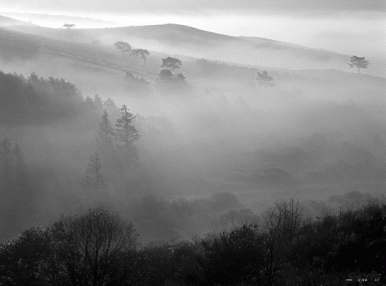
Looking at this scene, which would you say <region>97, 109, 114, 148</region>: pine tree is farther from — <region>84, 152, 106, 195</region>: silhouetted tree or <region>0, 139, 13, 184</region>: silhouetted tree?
<region>0, 139, 13, 184</region>: silhouetted tree

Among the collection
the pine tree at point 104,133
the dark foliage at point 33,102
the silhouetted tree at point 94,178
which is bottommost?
the silhouetted tree at point 94,178

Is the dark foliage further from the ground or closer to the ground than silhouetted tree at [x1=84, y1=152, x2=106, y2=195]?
further from the ground

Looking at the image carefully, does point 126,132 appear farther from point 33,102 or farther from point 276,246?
point 276,246

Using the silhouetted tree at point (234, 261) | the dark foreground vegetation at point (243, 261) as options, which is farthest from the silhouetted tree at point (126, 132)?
the silhouetted tree at point (234, 261)

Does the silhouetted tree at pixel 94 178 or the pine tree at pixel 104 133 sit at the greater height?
the pine tree at pixel 104 133

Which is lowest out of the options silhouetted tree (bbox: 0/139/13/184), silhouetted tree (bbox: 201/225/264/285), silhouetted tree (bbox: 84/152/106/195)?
silhouetted tree (bbox: 201/225/264/285)

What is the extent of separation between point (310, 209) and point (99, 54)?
343 feet

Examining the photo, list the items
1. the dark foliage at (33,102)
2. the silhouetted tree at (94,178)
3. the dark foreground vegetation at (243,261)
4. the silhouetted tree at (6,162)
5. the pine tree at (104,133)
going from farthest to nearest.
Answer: the dark foliage at (33,102)
the pine tree at (104,133)
the silhouetted tree at (6,162)
the silhouetted tree at (94,178)
the dark foreground vegetation at (243,261)

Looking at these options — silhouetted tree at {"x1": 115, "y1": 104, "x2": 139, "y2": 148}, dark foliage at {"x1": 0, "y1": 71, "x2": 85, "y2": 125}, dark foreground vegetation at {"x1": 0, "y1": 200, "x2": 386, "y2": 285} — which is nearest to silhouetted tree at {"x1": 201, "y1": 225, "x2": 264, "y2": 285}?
dark foreground vegetation at {"x1": 0, "y1": 200, "x2": 386, "y2": 285}

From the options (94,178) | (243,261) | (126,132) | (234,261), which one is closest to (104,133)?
(126,132)

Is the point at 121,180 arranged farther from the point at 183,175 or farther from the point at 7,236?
the point at 7,236

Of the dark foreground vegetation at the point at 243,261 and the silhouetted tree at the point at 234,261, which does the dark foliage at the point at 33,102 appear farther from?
the silhouetted tree at the point at 234,261

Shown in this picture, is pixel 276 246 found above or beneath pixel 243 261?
above

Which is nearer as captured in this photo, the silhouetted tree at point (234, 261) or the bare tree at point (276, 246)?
the bare tree at point (276, 246)
